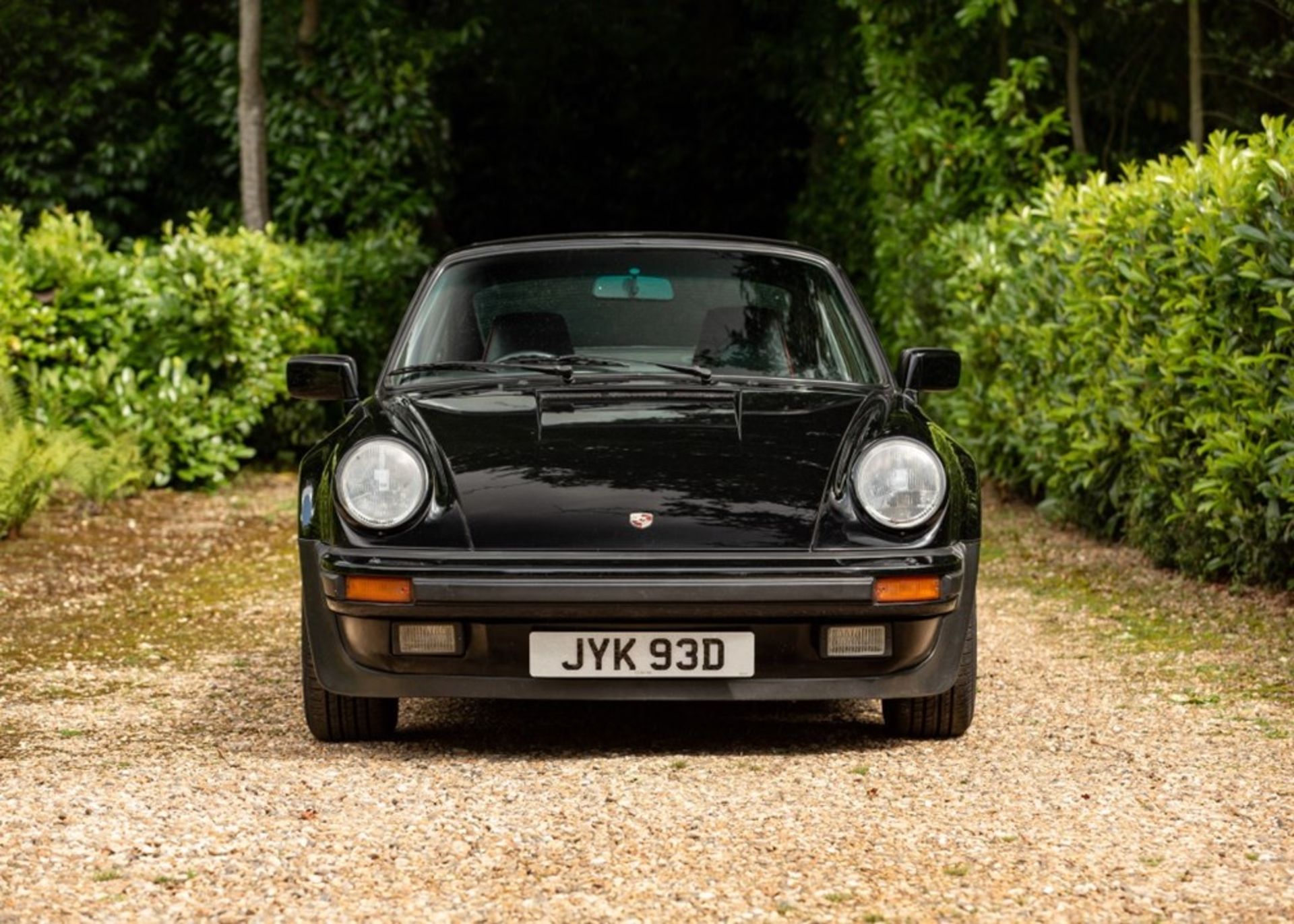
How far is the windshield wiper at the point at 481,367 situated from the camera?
5.57 metres

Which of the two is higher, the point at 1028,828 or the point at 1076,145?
the point at 1076,145

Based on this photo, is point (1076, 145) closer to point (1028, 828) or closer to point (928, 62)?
point (928, 62)

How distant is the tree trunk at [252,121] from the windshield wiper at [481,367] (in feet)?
33.6

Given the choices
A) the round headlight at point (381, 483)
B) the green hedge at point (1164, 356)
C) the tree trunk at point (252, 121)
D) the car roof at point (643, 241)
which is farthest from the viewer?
the tree trunk at point (252, 121)

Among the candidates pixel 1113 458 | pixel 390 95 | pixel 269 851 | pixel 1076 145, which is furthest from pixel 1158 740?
pixel 390 95

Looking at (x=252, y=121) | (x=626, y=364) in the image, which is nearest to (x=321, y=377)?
(x=626, y=364)

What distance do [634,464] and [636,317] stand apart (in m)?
1.17

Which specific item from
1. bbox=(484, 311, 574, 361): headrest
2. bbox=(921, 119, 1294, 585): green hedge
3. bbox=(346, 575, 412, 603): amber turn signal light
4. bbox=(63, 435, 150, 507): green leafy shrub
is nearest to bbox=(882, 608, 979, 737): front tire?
bbox=(346, 575, 412, 603): amber turn signal light

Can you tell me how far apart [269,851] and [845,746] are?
5.63 ft

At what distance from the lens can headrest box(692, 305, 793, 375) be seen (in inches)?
225

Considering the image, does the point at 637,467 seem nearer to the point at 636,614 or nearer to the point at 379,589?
the point at 636,614

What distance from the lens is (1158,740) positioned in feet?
16.8

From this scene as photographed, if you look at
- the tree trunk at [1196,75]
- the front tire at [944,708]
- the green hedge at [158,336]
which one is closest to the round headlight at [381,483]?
the front tire at [944,708]

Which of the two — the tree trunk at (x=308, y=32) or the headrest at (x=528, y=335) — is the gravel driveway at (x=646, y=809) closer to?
the headrest at (x=528, y=335)
